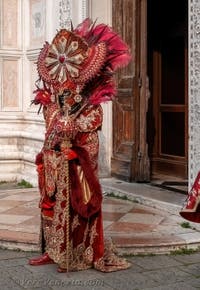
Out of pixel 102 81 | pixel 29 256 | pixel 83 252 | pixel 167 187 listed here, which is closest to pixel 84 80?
pixel 102 81

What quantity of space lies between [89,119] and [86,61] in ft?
1.47

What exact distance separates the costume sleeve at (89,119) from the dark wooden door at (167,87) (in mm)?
4325

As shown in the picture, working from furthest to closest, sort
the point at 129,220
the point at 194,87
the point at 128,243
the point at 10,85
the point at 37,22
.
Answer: the point at 10,85 → the point at 37,22 → the point at 129,220 → the point at 194,87 → the point at 128,243

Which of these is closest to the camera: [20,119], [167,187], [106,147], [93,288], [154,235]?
[93,288]

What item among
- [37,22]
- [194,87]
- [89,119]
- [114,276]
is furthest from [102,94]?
[37,22]

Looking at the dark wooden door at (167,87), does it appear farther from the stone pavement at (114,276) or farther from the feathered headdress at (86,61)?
the feathered headdress at (86,61)

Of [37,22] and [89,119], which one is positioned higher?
[37,22]

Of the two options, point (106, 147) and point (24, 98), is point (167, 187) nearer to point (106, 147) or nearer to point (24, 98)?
point (106, 147)

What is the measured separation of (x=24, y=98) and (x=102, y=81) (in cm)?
552

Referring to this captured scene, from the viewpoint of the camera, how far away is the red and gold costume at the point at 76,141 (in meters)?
4.83

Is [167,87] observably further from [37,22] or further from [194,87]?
[194,87]

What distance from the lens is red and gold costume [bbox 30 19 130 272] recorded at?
483cm

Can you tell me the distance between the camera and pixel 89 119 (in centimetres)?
484

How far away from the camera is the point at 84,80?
4.84 m
